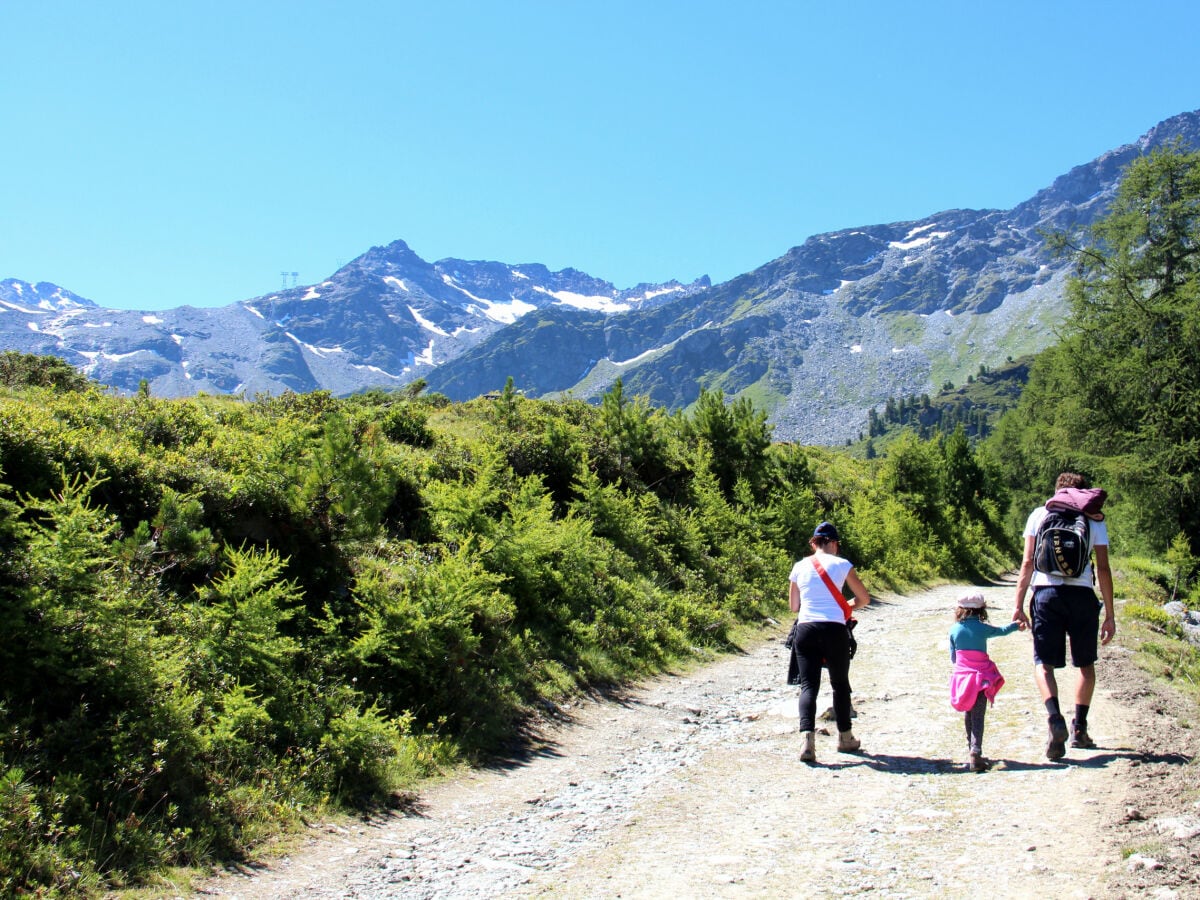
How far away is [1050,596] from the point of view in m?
7.01

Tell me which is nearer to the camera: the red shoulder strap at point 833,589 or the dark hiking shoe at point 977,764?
the dark hiking shoe at point 977,764

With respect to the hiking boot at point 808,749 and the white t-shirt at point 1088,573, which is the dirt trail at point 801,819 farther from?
the white t-shirt at point 1088,573

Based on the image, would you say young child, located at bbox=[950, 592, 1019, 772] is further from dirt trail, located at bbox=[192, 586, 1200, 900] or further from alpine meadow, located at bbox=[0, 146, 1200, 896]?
alpine meadow, located at bbox=[0, 146, 1200, 896]

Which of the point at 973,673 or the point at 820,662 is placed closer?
the point at 973,673

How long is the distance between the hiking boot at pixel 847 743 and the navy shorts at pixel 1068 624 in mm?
1861

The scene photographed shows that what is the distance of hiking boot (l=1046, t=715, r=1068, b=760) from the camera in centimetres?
642

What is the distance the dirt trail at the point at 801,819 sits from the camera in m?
4.58

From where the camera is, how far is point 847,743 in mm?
7520

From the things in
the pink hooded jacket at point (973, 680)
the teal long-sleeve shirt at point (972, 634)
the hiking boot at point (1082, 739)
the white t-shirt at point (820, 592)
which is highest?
the white t-shirt at point (820, 592)

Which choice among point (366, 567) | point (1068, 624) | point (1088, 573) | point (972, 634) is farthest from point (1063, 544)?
point (366, 567)

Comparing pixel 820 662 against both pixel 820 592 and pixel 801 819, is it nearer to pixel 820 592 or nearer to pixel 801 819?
pixel 820 592

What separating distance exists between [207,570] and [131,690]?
264 centimetres

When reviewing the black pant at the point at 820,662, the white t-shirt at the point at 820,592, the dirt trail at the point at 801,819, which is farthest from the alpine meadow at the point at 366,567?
the white t-shirt at the point at 820,592

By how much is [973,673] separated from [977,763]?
747 mm
